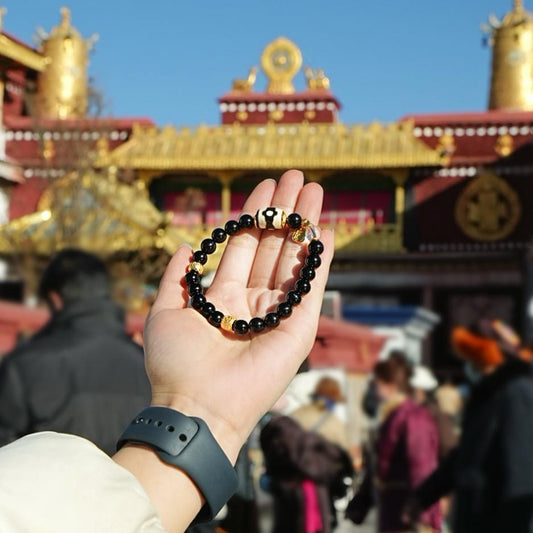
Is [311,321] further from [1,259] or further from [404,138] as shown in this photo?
[404,138]

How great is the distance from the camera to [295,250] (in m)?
1.76

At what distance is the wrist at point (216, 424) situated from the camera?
59.7 inches

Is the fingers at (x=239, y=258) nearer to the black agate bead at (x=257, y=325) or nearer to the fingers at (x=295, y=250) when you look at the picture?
the fingers at (x=295, y=250)

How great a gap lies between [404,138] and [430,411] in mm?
16665

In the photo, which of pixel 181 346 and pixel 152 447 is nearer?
pixel 152 447

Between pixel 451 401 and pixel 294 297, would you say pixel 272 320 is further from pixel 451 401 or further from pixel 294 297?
pixel 451 401

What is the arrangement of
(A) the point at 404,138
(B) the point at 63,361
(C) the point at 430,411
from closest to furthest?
(B) the point at 63,361 < (C) the point at 430,411 < (A) the point at 404,138

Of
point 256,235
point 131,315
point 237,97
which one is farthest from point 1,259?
point 256,235

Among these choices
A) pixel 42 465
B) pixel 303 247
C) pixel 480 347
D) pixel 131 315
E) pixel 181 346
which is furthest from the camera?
pixel 131 315

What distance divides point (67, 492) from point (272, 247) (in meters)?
0.72

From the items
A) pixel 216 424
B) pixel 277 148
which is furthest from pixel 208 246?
pixel 277 148

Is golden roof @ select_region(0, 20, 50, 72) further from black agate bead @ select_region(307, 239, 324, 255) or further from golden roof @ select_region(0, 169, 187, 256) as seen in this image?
black agate bead @ select_region(307, 239, 324, 255)

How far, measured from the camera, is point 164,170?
2347 cm

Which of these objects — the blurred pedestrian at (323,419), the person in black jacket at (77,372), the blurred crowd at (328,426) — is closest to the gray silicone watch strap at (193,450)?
the blurred crowd at (328,426)
